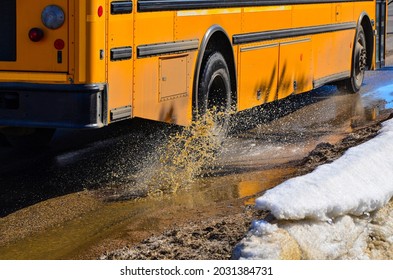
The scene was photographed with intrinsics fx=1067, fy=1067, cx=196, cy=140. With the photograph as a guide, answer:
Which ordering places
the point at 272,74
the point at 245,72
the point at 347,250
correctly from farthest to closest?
the point at 272,74, the point at 245,72, the point at 347,250

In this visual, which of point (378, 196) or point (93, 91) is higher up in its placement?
point (93, 91)

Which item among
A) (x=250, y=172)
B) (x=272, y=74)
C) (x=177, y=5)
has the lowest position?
(x=250, y=172)

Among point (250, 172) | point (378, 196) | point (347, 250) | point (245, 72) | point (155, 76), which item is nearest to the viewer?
point (347, 250)

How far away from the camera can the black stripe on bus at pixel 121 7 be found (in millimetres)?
7168

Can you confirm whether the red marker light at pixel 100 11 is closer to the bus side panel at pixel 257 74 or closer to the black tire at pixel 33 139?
the black tire at pixel 33 139

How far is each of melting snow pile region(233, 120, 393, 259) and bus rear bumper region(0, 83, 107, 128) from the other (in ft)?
5.43

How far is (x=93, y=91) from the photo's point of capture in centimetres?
700

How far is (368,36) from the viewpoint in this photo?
14734mm

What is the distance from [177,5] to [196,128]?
1.13 metres

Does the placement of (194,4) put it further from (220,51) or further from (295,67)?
(295,67)

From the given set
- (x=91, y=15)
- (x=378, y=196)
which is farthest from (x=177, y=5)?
(x=378, y=196)

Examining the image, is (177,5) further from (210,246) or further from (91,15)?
(210,246)

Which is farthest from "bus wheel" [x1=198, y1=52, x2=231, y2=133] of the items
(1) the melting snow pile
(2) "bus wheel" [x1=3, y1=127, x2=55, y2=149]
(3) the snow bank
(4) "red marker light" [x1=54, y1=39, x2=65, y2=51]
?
(1) the melting snow pile

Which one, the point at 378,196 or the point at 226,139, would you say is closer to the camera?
the point at 378,196
